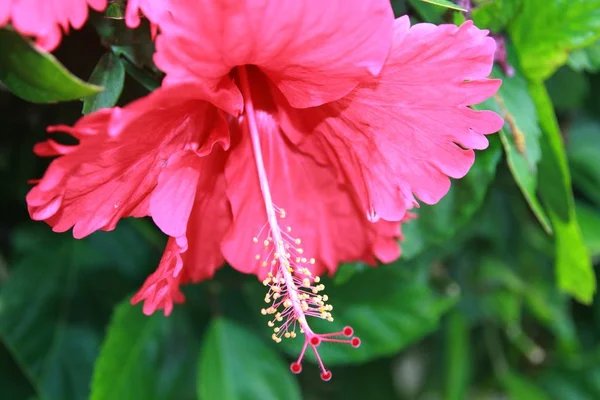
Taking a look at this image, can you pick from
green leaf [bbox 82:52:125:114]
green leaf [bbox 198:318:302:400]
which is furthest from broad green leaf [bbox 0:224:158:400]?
green leaf [bbox 82:52:125:114]

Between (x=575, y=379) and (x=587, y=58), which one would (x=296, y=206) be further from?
(x=575, y=379)

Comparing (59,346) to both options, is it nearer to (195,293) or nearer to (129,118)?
(195,293)

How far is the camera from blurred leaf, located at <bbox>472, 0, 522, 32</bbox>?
0.60 metres

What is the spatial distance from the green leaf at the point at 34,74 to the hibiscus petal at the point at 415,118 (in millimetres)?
196

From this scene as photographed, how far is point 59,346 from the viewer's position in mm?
781

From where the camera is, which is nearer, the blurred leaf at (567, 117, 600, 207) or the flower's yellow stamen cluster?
the flower's yellow stamen cluster

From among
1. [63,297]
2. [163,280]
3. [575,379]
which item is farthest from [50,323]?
[575,379]

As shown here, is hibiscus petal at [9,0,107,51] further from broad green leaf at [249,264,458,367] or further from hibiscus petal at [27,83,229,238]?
broad green leaf at [249,264,458,367]

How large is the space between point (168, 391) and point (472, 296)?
54 cm

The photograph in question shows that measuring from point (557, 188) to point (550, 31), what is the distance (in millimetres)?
151

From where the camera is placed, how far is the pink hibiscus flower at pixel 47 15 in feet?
1.19

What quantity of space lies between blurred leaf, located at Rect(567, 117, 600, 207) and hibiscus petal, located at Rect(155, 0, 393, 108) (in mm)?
716

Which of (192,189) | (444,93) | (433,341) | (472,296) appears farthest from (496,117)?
(433,341)

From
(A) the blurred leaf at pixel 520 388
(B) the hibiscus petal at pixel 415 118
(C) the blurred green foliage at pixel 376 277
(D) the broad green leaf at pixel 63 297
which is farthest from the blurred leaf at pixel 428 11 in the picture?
(A) the blurred leaf at pixel 520 388
